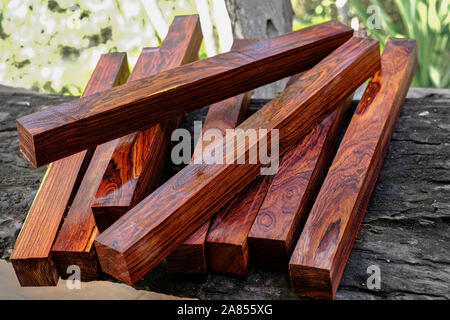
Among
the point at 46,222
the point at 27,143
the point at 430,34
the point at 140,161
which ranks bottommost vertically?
the point at 430,34

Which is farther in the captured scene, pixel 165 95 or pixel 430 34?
pixel 430 34

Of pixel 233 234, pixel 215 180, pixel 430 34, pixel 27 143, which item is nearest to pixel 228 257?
pixel 233 234

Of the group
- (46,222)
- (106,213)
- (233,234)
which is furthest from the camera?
(46,222)

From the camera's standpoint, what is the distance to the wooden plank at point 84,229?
150 cm

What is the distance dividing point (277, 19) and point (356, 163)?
6.63 feet

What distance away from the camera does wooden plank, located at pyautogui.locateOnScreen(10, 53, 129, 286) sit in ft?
4.96

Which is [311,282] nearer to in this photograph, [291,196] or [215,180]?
[291,196]

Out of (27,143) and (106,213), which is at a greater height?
(27,143)

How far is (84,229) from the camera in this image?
1562 mm

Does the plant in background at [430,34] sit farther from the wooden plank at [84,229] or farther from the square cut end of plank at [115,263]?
the square cut end of plank at [115,263]

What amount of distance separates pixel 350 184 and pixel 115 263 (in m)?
0.73

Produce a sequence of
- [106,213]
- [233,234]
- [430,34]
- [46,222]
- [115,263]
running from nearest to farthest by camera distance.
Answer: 1. [115,263]
2. [233,234]
3. [106,213]
4. [46,222]
5. [430,34]

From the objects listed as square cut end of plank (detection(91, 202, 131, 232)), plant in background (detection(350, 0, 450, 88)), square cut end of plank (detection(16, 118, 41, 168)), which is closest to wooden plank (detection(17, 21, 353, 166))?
square cut end of plank (detection(16, 118, 41, 168))

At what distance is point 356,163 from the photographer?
1593mm
